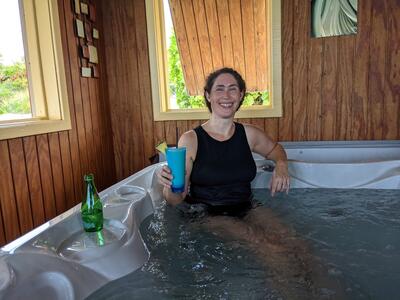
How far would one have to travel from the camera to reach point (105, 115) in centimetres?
288

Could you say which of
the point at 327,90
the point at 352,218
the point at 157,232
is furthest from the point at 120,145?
the point at 352,218

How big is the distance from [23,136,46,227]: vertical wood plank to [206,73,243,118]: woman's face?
110cm

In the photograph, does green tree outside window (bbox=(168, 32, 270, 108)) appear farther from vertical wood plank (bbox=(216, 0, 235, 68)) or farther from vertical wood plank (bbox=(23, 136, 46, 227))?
vertical wood plank (bbox=(23, 136, 46, 227))

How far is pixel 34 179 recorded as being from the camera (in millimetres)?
1996

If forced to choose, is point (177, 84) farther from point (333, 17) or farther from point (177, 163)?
point (177, 163)

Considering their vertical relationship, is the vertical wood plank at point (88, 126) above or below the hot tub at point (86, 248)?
above

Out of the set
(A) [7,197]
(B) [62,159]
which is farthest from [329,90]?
(A) [7,197]

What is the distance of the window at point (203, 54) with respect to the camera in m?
2.70

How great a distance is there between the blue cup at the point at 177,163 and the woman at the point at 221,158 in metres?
0.29

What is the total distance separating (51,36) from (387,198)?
2297mm

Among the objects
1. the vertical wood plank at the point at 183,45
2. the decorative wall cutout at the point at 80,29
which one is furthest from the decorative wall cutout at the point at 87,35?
the vertical wood plank at the point at 183,45

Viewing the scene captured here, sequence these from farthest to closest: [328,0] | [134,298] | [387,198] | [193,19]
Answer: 1. [193,19]
2. [328,0]
3. [387,198]
4. [134,298]

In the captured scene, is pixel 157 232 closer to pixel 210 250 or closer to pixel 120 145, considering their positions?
pixel 210 250

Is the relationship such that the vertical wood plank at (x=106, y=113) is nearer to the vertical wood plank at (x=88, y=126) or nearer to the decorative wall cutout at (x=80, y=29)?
the vertical wood plank at (x=88, y=126)
